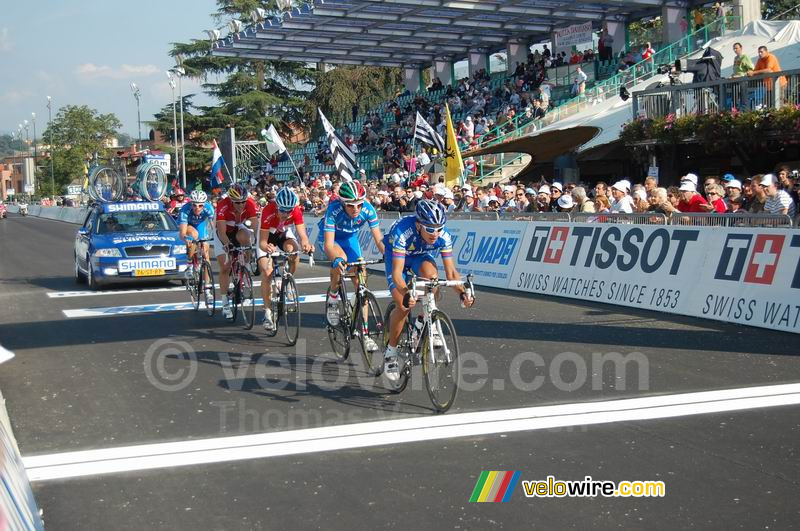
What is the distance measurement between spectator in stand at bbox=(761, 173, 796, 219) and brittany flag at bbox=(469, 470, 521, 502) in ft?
27.2

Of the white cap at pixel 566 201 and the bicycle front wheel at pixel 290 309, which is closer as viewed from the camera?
the bicycle front wheel at pixel 290 309

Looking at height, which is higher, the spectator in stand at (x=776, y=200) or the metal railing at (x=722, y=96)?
the metal railing at (x=722, y=96)

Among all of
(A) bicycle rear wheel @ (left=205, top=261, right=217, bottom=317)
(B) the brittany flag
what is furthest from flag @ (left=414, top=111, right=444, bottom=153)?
(B) the brittany flag

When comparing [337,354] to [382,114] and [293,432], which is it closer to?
[293,432]

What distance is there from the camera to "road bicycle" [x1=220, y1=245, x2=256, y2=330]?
12984mm

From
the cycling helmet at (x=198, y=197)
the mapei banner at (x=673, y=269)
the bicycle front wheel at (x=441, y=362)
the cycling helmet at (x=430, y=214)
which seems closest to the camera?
the bicycle front wheel at (x=441, y=362)

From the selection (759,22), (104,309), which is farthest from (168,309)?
(759,22)

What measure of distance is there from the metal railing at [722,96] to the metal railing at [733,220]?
6.71m

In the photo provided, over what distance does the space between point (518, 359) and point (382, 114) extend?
1530 inches

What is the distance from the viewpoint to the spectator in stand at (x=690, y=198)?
1390cm

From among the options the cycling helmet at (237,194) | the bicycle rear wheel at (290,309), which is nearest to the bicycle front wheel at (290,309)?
the bicycle rear wheel at (290,309)

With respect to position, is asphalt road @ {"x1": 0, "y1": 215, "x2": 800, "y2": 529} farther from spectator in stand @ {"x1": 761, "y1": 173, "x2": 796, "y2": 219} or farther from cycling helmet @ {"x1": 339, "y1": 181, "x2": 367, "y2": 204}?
spectator in stand @ {"x1": 761, "y1": 173, "x2": 796, "y2": 219}

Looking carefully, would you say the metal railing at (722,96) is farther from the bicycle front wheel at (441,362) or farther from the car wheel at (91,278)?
the bicycle front wheel at (441,362)

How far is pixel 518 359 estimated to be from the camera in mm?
10047
